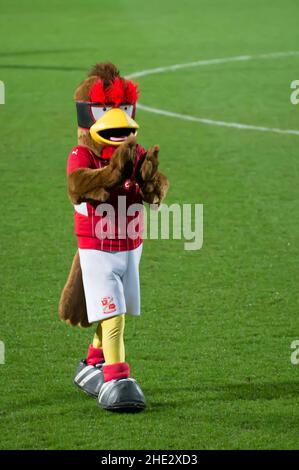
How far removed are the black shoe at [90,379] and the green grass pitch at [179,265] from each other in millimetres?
84

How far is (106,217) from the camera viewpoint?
623cm

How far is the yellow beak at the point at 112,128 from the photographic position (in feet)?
20.2

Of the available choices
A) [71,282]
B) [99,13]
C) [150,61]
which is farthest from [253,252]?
[99,13]

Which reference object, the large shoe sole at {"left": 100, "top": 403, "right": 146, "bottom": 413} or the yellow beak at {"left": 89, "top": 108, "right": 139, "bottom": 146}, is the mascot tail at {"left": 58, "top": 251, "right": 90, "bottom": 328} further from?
the yellow beak at {"left": 89, "top": 108, "right": 139, "bottom": 146}

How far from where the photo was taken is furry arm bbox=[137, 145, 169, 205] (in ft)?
20.3

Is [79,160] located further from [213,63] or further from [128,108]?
[213,63]

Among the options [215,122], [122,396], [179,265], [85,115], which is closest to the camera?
[122,396]

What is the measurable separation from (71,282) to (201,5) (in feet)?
56.0

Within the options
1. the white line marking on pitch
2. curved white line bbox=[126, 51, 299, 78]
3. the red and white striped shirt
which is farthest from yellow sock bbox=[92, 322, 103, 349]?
curved white line bbox=[126, 51, 299, 78]

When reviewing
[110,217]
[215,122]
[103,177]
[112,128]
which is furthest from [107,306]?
[215,122]

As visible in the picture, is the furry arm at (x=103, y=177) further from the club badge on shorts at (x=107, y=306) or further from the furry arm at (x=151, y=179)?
the club badge on shorts at (x=107, y=306)

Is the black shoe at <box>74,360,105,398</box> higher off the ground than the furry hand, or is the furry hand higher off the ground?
the furry hand

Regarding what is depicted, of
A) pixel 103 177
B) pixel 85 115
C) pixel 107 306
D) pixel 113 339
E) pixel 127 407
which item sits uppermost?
pixel 85 115

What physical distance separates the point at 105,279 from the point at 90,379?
58cm
